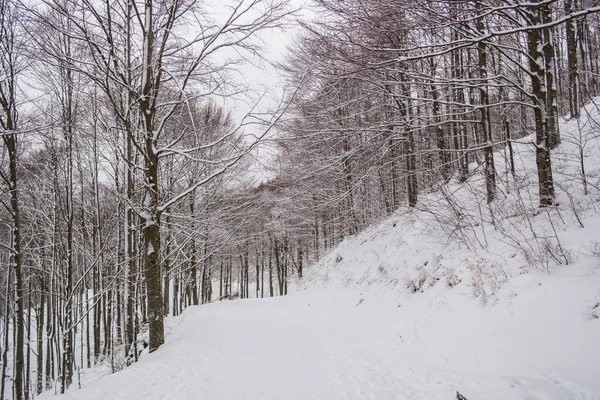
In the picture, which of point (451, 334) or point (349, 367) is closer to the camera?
point (349, 367)

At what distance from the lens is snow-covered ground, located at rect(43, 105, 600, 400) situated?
3.37 meters

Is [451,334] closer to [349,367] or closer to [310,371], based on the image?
[349,367]

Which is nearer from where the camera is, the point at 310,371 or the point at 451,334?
the point at 310,371

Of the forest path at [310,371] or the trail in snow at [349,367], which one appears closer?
the trail in snow at [349,367]

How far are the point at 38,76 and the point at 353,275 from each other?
11342 mm

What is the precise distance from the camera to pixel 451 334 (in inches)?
192

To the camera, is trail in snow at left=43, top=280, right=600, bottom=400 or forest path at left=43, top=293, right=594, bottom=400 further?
forest path at left=43, top=293, right=594, bottom=400

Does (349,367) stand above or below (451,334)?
below

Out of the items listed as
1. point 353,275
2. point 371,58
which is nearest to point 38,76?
point 371,58

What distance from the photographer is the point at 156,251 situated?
6219 mm

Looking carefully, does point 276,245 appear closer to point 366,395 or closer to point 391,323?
point 391,323

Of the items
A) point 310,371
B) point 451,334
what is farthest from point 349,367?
point 451,334

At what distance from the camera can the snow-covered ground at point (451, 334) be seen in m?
3.37

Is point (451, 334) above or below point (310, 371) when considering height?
above
